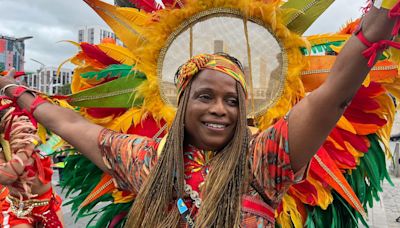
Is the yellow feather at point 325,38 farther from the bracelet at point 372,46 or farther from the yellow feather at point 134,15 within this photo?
the bracelet at point 372,46

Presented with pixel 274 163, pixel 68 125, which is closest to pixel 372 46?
pixel 274 163

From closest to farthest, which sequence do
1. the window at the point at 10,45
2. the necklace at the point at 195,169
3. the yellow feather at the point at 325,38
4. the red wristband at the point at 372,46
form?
1. the red wristband at the point at 372,46
2. the necklace at the point at 195,169
3. the yellow feather at the point at 325,38
4. the window at the point at 10,45

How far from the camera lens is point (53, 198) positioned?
3047mm

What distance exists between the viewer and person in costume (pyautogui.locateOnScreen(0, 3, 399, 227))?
1188 mm

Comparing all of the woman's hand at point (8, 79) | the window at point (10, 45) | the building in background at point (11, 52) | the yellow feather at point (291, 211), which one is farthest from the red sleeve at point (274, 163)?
the window at point (10, 45)

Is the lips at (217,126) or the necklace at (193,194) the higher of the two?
the lips at (217,126)

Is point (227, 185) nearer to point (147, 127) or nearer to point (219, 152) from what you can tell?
point (219, 152)

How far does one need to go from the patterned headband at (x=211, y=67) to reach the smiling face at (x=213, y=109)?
0.06ft

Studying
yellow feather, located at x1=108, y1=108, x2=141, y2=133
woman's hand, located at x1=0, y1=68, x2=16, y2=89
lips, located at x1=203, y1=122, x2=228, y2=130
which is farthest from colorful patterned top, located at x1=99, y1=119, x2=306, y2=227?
woman's hand, located at x1=0, y1=68, x2=16, y2=89

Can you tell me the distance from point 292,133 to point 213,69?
1.36 feet

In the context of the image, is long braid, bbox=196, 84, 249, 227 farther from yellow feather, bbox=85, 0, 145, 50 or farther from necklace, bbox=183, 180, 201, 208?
yellow feather, bbox=85, 0, 145, 50

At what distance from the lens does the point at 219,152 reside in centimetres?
148

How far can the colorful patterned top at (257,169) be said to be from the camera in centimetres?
130

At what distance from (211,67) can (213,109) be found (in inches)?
6.5
